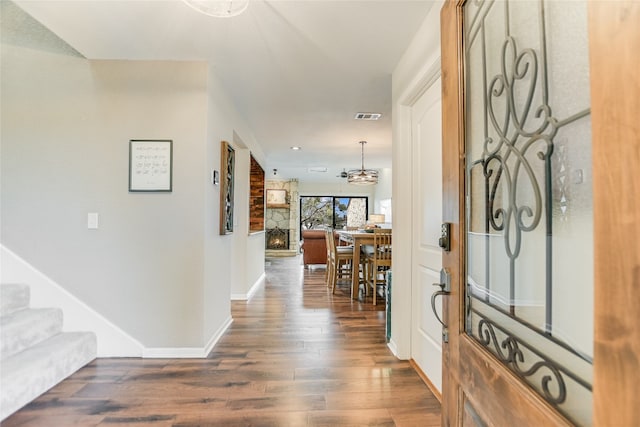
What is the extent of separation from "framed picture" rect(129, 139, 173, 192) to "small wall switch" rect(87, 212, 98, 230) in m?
0.35

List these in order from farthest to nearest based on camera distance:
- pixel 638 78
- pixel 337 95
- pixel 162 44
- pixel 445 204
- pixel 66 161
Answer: pixel 337 95, pixel 66 161, pixel 162 44, pixel 445 204, pixel 638 78

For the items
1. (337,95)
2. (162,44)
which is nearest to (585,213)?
(162,44)

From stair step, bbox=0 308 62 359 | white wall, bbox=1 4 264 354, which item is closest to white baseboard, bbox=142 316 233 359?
white wall, bbox=1 4 264 354

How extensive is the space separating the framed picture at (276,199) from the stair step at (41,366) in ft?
24.6

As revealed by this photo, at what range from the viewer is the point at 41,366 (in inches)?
74.5

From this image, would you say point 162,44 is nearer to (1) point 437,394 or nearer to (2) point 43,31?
(2) point 43,31

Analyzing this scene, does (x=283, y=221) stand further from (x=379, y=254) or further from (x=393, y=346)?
(x=393, y=346)

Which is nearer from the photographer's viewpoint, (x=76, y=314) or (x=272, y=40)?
(x=272, y=40)

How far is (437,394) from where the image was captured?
1873 mm

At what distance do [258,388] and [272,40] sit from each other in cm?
239

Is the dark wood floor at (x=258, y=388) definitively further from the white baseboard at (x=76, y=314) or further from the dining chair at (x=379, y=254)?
the dining chair at (x=379, y=254)

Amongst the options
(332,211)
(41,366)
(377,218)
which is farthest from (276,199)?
(41,366)

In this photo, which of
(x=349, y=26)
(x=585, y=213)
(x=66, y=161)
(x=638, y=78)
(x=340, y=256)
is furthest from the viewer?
(x=340, y=256)

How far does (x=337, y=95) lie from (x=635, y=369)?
3.07 m
